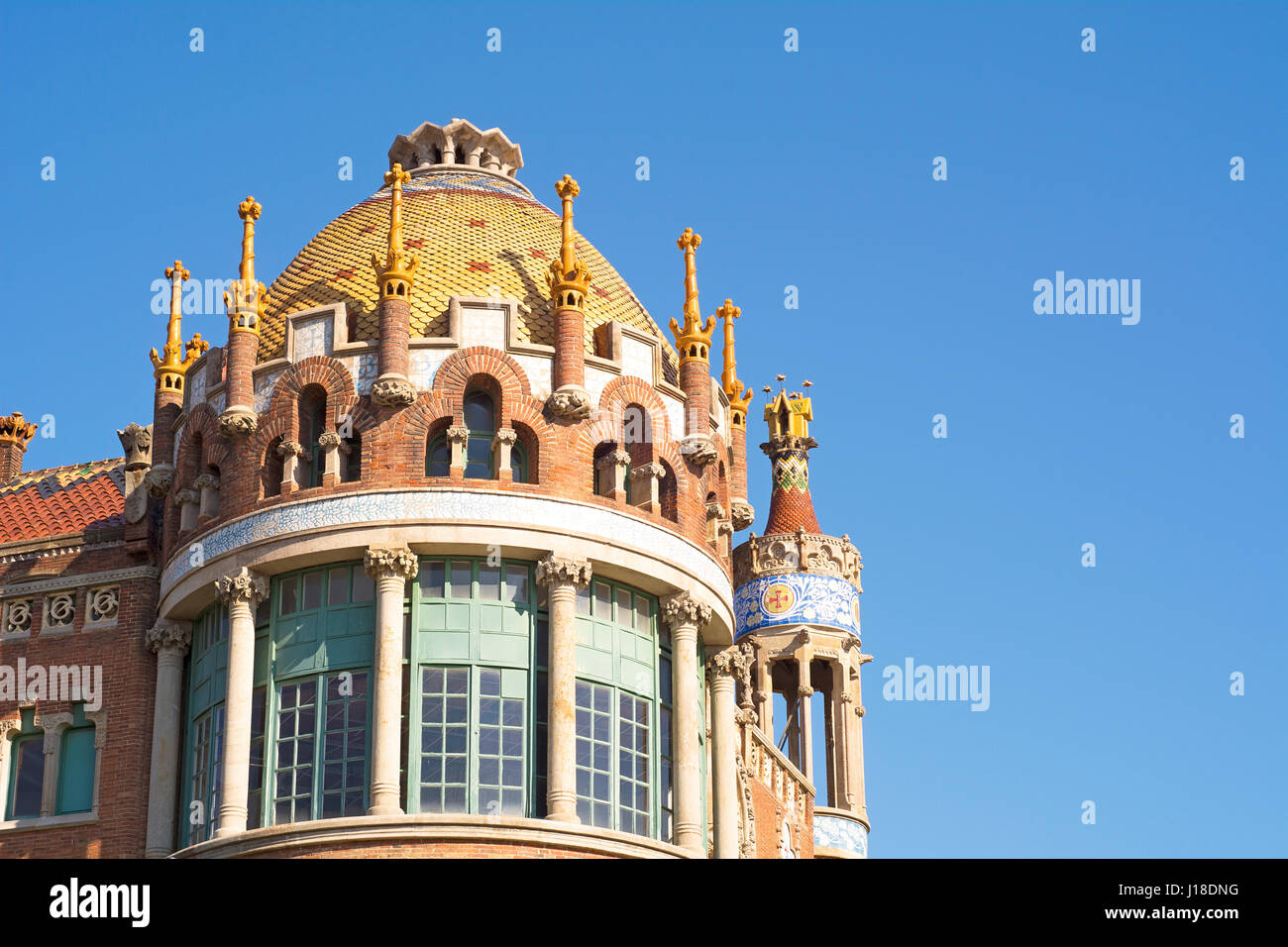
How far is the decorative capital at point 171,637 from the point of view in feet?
144

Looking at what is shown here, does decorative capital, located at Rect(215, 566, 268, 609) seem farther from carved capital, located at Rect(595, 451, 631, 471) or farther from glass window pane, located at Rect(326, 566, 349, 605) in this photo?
carved capital, located at Rect(595, 451, 631, 471)

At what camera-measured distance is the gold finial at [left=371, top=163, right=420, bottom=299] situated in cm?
4291

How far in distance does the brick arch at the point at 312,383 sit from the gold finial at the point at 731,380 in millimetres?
9086

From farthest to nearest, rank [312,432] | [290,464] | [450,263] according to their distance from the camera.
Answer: [450,263]
[312,432]
[290,464]

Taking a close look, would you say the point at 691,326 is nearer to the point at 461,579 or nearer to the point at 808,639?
the point at 461,579

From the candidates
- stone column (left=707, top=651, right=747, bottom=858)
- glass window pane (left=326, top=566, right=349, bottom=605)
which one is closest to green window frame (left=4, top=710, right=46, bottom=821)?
glass window pane (left=326, top=566, right=349, bottom=605)

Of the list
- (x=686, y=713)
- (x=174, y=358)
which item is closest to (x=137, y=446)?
(x=174, y=358)

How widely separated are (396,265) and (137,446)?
8.94 m

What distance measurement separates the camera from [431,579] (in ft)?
136

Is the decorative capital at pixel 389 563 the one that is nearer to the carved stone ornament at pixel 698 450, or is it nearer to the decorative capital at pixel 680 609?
the decorative capital at pixel 680 609

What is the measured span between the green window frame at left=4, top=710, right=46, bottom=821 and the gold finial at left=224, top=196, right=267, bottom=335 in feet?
29.7

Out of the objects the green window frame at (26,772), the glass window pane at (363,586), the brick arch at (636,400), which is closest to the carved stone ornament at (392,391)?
the glass window pane at (363,586)
